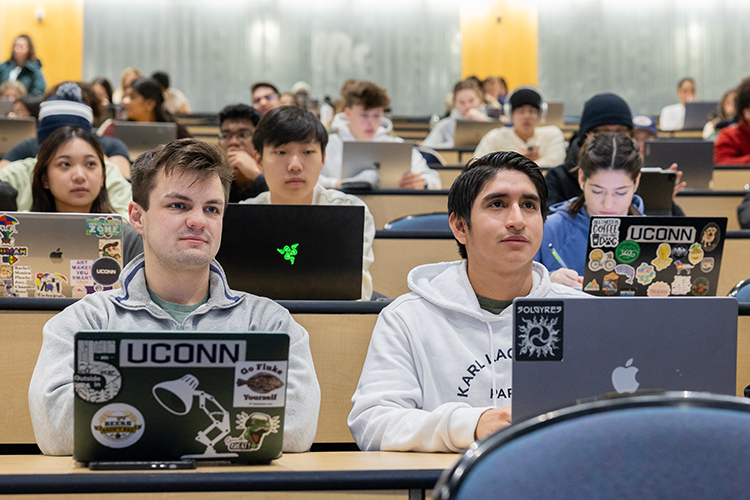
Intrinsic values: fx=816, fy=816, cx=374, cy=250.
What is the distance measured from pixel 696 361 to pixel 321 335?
0.95m

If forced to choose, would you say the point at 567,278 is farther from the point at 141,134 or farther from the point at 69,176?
the point at 141,134

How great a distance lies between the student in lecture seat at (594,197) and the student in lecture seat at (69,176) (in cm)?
159

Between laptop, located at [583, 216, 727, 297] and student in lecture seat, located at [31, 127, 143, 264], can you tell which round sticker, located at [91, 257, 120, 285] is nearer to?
student in lecture seat, located at [31, 127, 143, 264]

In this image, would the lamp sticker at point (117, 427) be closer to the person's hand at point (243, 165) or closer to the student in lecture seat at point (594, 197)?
the student in lecture seat at point (594, 197)

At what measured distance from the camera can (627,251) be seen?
2150 mm

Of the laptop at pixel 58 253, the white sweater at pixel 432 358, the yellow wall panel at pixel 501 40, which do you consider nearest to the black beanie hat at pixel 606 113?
the white sweater at pixel 432 358

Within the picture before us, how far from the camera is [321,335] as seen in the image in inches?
76.5

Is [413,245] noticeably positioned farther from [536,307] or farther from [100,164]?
[536,307]

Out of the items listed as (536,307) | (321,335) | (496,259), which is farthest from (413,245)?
(536,307)

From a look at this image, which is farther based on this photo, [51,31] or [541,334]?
[51,31]

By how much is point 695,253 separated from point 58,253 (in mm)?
1662

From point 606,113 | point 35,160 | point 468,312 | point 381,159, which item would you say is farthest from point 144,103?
point 468,312

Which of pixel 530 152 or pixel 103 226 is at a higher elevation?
pixel 530 152

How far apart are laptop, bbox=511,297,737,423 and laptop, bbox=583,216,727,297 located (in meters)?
0.92
